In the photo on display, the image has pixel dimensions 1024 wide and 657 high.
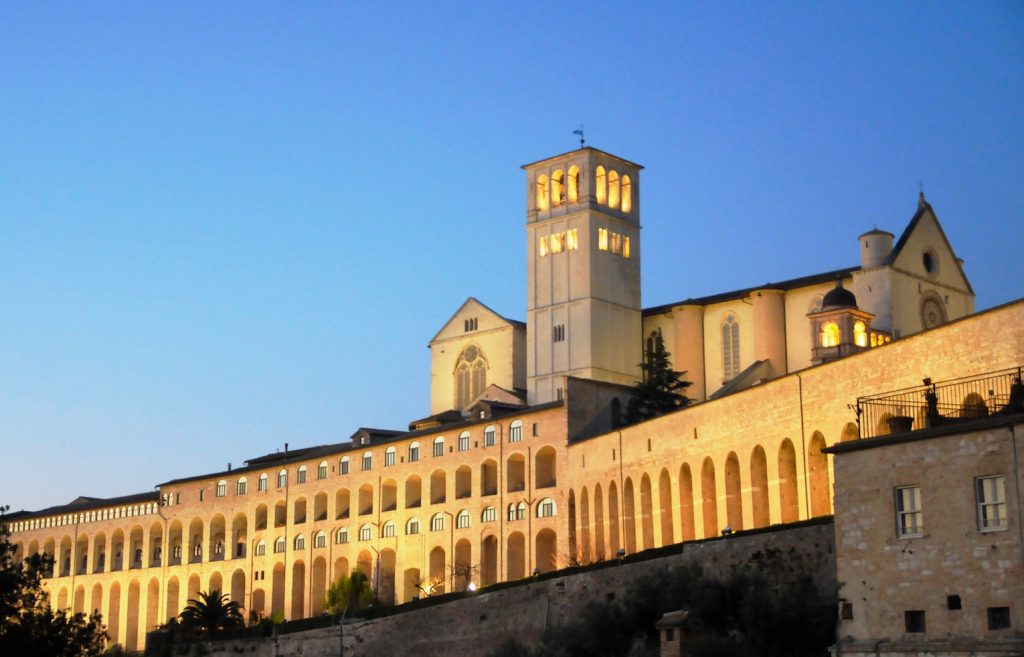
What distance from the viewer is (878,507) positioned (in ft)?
102

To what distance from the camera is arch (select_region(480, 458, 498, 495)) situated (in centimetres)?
7481

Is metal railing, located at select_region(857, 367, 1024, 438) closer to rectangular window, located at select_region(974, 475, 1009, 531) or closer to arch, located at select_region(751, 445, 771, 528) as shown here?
rectangular window, located at select_region(974, 475, 1009, 531)

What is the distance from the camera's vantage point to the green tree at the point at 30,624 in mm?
43219

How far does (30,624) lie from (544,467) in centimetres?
3170

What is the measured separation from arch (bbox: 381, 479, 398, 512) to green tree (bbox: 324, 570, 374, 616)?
4.33 metres

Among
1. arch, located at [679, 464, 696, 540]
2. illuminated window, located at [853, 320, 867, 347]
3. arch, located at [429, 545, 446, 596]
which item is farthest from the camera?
arch, located at [429, 545, 446, 596]

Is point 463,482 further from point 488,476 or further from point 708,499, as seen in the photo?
point 708,499

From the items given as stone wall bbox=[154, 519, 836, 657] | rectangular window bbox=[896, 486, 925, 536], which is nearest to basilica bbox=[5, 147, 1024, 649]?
stone wall bbox=[154, 519, 836, 657]

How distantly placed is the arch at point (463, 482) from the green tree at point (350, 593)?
635 cm

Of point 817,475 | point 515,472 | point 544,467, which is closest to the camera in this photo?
point 817,475

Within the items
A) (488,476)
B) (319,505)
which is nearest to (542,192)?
(488,476)

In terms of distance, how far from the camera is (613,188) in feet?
290

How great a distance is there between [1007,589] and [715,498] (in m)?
29.9

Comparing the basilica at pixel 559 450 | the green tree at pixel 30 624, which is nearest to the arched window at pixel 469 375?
the basilica at pixel 559 450
